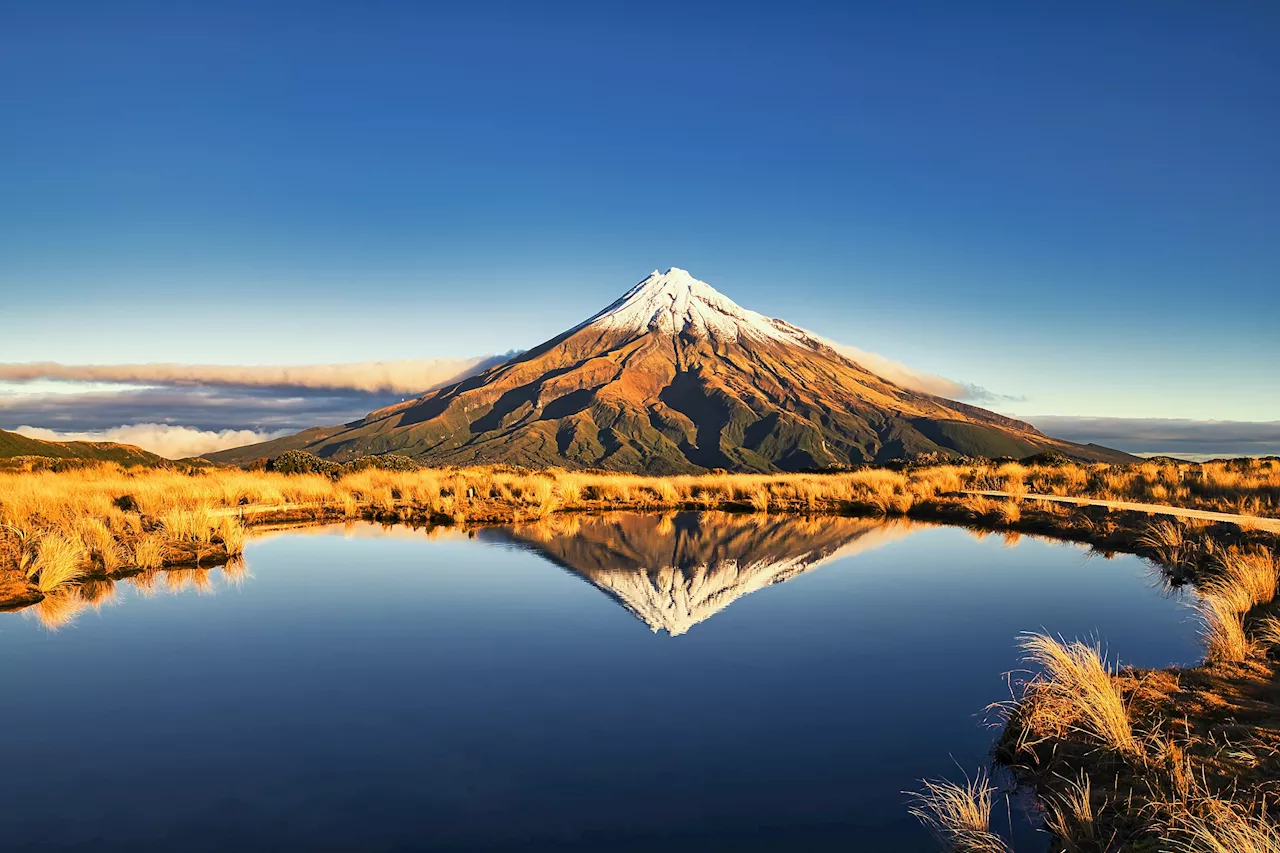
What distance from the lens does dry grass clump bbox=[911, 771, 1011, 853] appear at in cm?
527

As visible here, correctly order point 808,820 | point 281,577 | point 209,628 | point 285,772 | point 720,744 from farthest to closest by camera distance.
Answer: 1. point 281,577
2. point 209,628
3. point 720,744
4. point 285,772
5. point 808,820

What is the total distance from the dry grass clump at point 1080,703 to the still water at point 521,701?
0.60 meters

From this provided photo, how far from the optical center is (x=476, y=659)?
381 inches

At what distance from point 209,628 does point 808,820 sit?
365 inches

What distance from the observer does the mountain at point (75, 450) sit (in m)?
71.5

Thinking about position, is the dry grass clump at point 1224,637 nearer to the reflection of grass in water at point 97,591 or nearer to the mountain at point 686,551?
the mountain at point 686,551

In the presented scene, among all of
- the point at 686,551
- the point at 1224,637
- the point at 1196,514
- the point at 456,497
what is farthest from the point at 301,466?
the point at 1224,637

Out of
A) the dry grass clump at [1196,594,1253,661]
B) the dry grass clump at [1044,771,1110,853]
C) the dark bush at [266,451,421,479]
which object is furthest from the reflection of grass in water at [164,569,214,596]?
the dark bush at [266,451,421,479]

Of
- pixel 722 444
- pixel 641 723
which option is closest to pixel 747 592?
pixel 641 723

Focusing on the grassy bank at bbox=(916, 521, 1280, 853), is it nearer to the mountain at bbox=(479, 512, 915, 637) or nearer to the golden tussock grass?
the mountain at bbox=(479, 512, 915, 637)

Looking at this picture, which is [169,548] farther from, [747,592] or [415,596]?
[747,592]

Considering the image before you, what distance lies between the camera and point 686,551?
19266 mm

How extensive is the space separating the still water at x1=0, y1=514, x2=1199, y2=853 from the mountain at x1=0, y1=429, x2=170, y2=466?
63556 mm

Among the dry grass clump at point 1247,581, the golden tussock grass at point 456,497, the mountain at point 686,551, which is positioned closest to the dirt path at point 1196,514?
the golden tussock grass at point 456,497
